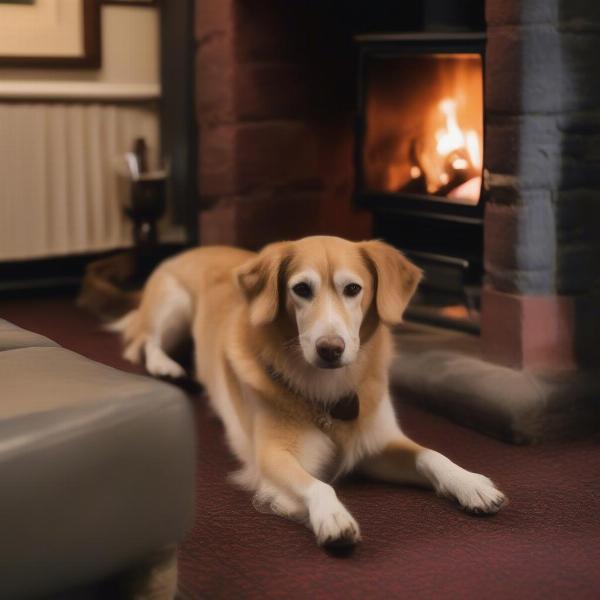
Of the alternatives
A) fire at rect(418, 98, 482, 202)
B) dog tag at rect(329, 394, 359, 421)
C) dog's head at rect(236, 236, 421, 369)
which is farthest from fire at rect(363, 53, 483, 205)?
dog tag at rect(329, 394, 359, 421)

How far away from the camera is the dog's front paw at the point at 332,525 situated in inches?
71.8

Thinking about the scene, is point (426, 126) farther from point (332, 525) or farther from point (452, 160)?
point (332, 525)

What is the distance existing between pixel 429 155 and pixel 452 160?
12 centimetres

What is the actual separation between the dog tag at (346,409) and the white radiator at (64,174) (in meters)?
2.12

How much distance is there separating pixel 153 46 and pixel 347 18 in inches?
32.7

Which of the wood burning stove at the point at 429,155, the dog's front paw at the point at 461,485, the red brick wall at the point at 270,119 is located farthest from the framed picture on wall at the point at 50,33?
the dog's front paw at the point at 461,485

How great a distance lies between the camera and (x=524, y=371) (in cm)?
254

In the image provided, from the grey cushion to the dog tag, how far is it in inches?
29.8

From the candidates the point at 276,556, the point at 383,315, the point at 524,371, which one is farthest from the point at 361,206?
the point at 276,556

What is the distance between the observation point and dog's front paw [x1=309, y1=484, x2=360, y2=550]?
5.98ft

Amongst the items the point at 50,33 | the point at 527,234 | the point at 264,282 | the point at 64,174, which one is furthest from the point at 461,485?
the point at 50,33

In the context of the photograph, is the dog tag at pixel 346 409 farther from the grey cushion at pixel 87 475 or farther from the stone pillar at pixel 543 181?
the grey cushion at pixel 87 475

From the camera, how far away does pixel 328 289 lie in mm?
2064

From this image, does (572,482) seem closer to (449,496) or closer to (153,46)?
(449,496)
